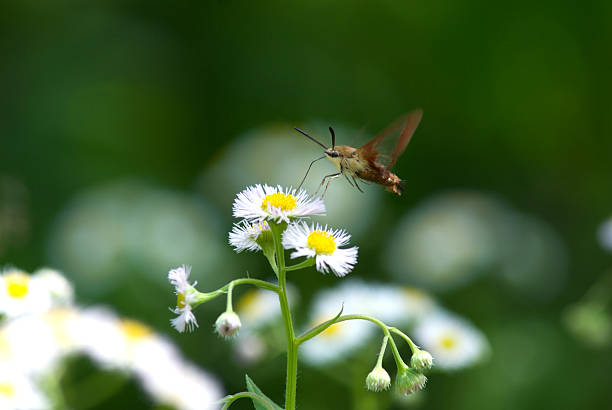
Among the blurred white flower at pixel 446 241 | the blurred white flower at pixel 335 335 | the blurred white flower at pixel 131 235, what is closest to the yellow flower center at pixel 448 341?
the blurred white flower at pixel 335 335

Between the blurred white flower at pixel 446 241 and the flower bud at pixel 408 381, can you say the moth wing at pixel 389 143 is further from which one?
the blurred white flower at pixel 446 241

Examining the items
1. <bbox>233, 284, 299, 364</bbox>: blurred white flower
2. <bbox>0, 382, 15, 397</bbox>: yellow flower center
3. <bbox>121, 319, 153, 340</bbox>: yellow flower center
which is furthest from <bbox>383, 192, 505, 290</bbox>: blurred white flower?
<bbox>0, 382, 15, 397</bbox>: yellow flower center

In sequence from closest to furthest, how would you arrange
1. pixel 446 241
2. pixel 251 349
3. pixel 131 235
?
pixel 251 349, pixel 131 235, pixel 446 241

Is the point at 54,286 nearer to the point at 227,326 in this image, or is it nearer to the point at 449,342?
the point at 227,326

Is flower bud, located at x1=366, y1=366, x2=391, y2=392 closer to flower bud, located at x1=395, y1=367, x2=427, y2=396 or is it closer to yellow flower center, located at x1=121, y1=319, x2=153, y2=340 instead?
flower bud, located at x1=395, y1=367, x2=427, y2=396

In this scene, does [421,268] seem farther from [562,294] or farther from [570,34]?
[570,34]

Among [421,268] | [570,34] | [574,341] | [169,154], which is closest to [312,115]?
[169,154]

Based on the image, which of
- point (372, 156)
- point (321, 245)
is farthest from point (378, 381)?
point (372, 156)
